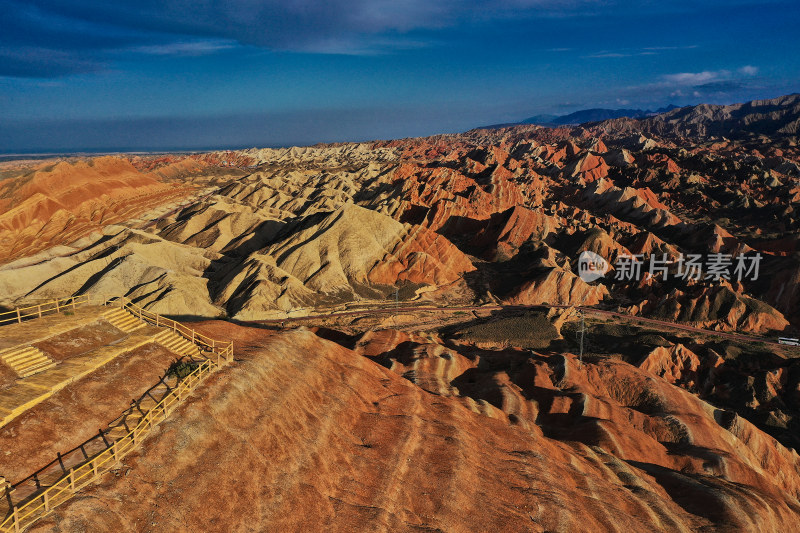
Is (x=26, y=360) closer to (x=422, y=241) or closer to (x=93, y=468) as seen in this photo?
(x=93, y=468)

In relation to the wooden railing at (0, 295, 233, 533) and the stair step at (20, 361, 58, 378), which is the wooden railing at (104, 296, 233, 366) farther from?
the stair step at (20, 361, 58, 378)

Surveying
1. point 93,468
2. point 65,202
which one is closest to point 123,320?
point 93,468

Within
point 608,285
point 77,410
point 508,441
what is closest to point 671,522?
point 508,441

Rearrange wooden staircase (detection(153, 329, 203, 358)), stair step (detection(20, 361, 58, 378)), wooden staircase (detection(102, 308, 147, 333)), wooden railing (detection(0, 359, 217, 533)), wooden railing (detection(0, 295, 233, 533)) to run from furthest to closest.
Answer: wooden staircase (detection(102, 308, 147, 333)), wooden staircase (detection(153, 329, 203, 358)), stair step (detection(20, 361, 58, 378)), wooden railing (detection(0, 295, 233, 533)), wooden railing (detection(0, 359, 217, 533))

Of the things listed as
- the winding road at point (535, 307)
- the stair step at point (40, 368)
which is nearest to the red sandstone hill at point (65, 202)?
the winding road at point (535, 307)

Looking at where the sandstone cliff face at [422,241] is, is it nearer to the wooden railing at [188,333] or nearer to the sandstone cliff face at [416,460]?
the wooden railing at [188,333]

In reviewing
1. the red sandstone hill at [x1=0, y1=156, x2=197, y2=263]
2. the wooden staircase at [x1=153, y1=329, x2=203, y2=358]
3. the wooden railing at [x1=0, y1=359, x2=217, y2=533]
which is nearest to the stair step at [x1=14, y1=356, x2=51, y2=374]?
the wooden staircase at [x1=153, y1=329, x2=203, y2=358]

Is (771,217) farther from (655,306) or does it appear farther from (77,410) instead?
(77,410)
